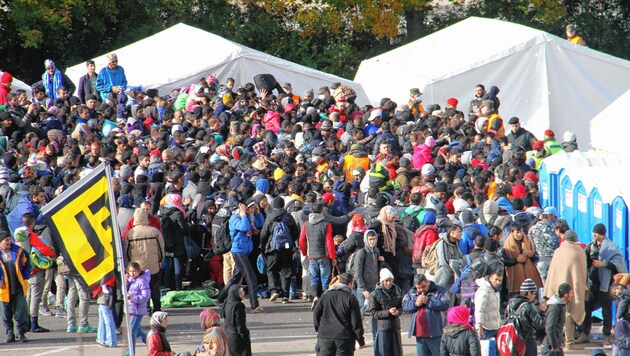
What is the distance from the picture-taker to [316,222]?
1625cm

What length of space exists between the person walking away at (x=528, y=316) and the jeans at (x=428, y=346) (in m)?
0.83

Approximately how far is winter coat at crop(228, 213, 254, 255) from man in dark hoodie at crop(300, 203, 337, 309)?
71 centimetres

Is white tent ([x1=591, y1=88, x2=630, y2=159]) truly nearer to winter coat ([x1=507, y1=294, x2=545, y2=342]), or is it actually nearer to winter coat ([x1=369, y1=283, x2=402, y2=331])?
winter coat ([x1=507, y1=294, x2=545, y2=342])

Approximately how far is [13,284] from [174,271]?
3.01 m

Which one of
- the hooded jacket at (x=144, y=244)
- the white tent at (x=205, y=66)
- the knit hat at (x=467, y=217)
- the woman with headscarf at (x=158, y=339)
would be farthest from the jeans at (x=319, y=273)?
the white tent at (x=205, y=66)

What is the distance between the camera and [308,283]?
16.8 meters

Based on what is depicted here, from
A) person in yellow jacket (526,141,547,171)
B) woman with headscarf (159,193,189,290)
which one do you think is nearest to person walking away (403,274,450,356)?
woman with headscarf (159,193,189,290)

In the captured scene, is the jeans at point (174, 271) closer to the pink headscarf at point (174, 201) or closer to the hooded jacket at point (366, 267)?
the pink headscarf at point (174, 201)

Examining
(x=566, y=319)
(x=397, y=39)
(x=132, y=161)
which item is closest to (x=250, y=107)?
(x=132, y=161)

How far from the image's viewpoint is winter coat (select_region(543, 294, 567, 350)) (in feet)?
42.9

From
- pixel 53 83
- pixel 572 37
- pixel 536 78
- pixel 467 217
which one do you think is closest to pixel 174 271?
pixel 467 217

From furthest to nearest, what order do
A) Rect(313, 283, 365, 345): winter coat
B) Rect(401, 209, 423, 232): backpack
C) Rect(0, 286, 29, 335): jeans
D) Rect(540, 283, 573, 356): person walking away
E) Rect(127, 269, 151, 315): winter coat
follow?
Rect(401, 209, 423, 232): backpack, Rect(0, 286, 29, 335): jeans, Rect(127, 269, 151, 315): winter coat, Rect(540, 283, 573, 356): person walking away, Rect(313, 283, 365, 345): winter coat

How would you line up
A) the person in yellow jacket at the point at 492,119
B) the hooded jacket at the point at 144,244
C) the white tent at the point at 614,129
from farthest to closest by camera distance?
the person in yellow jacket at the point at 492,119 → the white tent at the point at 614,129 → the hooded jacket at the point at 144,244

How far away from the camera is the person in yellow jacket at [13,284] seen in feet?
48.5
